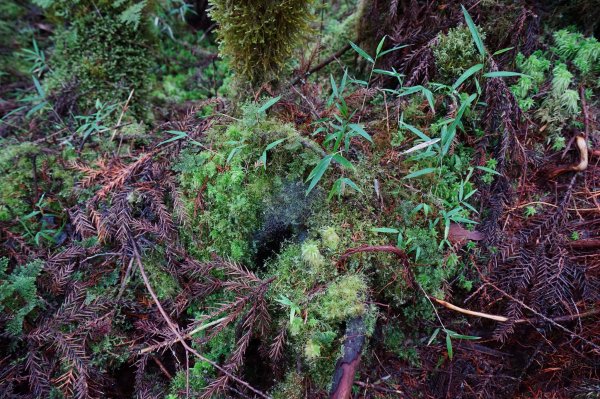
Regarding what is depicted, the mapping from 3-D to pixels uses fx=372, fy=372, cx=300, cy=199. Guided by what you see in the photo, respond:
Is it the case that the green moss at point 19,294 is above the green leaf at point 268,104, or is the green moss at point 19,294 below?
below

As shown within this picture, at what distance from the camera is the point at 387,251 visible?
2.06 meters

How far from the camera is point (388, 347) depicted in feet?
7.06

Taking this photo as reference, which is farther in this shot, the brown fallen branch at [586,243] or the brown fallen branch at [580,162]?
the brown fallen branch at [580,162]

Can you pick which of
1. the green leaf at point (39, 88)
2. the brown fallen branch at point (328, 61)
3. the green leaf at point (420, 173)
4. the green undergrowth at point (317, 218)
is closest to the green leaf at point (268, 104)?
the green undergrowth at point (317, 218)

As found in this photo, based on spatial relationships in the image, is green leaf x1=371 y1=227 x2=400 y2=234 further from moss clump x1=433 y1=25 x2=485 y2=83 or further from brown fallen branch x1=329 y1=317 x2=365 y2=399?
moss clump x1=433 y1=25 x2=485 y2=83

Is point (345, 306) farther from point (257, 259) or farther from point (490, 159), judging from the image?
point (490, 159)

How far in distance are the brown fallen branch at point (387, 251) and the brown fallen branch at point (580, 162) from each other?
124 cm

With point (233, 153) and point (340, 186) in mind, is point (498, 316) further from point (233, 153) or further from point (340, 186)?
point (233, 153)

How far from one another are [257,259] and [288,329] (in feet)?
1.78

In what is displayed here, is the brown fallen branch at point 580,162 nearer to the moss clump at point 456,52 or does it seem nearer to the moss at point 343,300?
the moss clump at point 456,52

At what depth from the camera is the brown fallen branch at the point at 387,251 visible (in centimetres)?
198

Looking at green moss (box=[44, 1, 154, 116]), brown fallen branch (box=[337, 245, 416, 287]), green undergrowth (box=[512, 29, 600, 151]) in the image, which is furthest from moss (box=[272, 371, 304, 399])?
green moss (box=[44, 1, 154, 116])

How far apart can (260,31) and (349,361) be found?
1.98 metres

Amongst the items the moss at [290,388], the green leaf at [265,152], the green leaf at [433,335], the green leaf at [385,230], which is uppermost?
the green leaf at [265,152]
